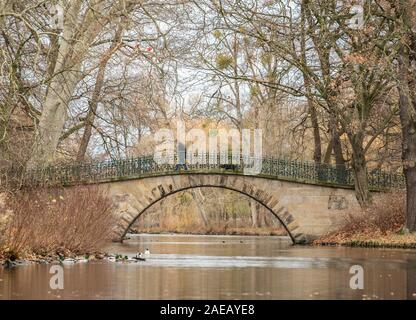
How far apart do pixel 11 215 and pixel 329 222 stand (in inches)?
822

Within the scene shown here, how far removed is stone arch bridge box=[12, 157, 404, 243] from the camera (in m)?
38.1

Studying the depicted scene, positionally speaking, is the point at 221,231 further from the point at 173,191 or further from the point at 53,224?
the point at 53,224

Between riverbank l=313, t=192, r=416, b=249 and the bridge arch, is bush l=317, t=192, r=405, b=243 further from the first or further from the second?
the bridge arch

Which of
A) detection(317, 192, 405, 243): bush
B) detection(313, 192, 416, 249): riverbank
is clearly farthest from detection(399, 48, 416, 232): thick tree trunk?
detection(317, 192, 405, 243): bush

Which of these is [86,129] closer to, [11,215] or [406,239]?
[406,239]

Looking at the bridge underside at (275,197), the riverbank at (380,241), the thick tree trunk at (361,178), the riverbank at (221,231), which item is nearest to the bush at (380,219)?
the riverbank at (380,241)

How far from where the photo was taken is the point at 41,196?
23359 mm

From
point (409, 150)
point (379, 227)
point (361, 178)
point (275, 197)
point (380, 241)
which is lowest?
point (380, 241)

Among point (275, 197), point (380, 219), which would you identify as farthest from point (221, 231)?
point (380, 219)

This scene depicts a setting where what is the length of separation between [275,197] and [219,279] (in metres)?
21.9

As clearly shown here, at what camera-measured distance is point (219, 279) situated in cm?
1714

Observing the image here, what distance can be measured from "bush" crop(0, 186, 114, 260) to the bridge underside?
42.0 ft

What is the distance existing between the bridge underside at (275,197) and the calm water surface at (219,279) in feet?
44.7
